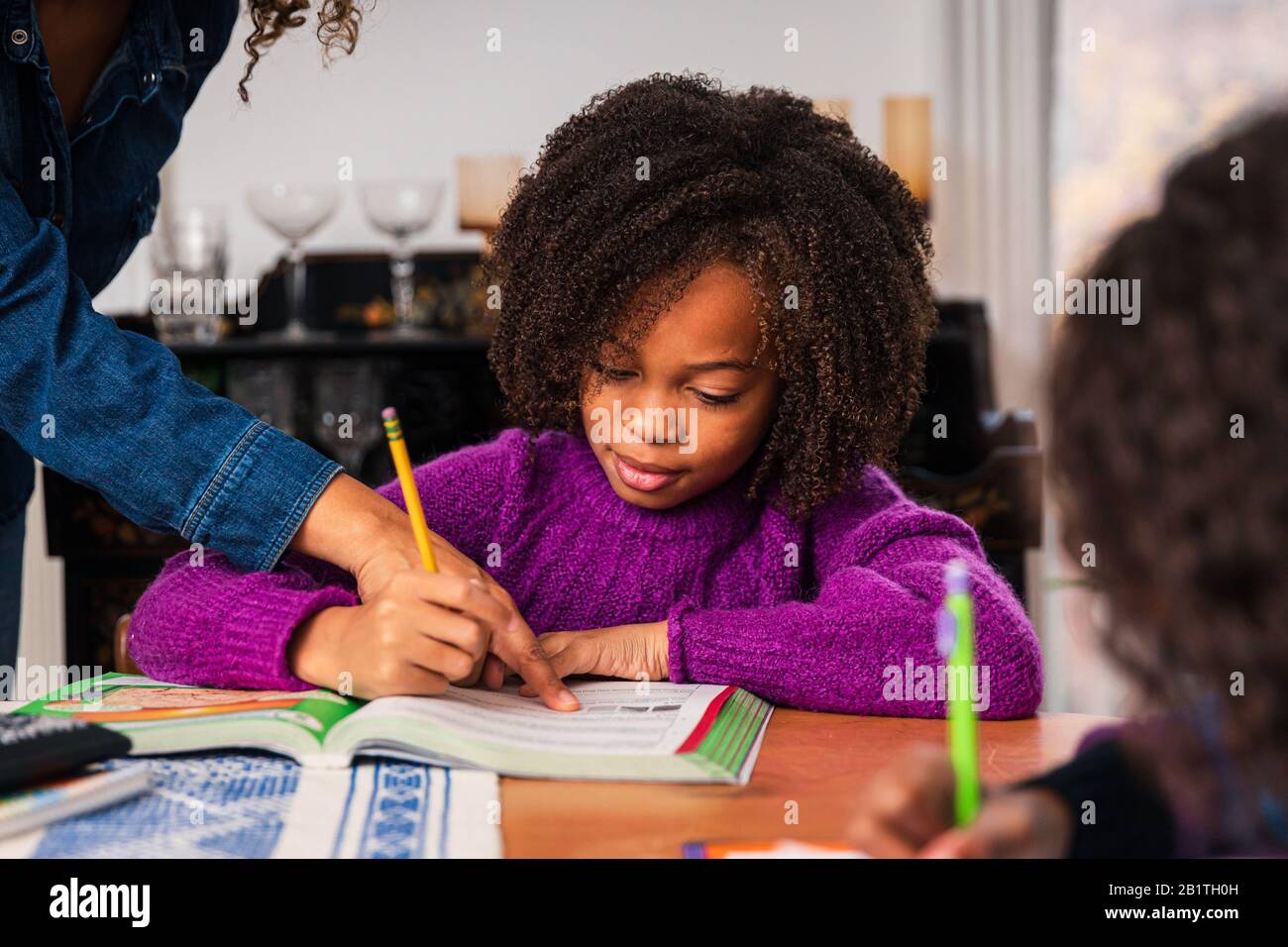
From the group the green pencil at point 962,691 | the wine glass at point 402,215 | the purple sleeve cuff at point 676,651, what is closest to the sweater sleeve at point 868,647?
the purple sleeve cuff at point 676,651

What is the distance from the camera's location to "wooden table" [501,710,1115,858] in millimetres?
703

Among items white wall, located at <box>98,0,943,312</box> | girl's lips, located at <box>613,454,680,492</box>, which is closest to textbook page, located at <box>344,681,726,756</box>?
girl's lips, located at <box>613,454,680,492</box>

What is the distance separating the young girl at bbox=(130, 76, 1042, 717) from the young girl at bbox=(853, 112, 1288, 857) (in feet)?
1.62

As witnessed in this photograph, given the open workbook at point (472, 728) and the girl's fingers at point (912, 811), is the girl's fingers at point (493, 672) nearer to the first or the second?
the open workbook at point (472, 728)

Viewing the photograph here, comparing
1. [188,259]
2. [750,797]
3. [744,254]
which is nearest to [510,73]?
[188,259]

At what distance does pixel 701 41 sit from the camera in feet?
10.4

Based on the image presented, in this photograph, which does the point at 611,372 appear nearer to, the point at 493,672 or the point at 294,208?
the point at 493,672

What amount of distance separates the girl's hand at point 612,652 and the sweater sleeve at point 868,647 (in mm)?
27

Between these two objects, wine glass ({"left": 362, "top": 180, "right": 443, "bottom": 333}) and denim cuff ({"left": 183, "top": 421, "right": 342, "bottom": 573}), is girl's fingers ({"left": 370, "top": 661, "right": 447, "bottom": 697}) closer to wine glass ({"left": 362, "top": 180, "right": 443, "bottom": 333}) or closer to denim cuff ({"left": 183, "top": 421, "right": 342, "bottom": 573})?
denim cuff ({"left": 183, "top": 421, "right": 342, "bottom": 573})

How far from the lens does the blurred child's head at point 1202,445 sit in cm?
47

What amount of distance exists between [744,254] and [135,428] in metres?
0.53

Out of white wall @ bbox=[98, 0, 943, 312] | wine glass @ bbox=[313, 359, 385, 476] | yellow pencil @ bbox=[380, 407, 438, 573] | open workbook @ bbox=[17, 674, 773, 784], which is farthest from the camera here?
white wall @ bbox=[98, 0, 943, 312]
